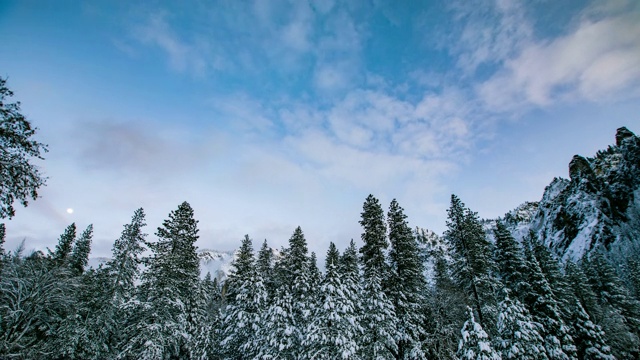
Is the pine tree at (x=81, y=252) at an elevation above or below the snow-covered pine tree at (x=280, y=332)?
above

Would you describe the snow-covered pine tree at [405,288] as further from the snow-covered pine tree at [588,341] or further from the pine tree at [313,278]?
the snow-covered pine tree at [588,341]

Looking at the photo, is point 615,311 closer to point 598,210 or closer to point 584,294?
point 584,294

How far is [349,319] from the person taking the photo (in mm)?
18766

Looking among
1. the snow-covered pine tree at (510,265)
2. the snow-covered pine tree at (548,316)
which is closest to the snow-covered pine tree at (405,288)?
the snow-covered pine tree at (510,265)

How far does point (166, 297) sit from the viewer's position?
22.6 metres

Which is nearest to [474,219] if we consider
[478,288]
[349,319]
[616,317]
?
[478,288]

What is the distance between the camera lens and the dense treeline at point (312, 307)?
65.8 feet

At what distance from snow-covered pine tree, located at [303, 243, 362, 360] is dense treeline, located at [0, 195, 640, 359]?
0.22ft

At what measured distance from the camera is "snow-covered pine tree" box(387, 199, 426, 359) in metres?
21.3

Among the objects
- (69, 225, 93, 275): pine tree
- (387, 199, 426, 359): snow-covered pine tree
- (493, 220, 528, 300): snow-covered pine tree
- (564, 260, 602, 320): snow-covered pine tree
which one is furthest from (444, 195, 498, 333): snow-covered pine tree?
(69, 225, 93, 275): pine tree

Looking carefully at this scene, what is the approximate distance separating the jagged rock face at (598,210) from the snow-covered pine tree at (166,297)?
117569mm

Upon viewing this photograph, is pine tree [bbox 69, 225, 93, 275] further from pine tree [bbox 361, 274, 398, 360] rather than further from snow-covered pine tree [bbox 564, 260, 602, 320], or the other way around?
snow-covered pine tree [bbox 564, 260, 602, 320]

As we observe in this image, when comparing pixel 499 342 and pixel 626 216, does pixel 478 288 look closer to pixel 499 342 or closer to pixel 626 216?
pixel 499 342

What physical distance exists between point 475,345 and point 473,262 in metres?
10.2
